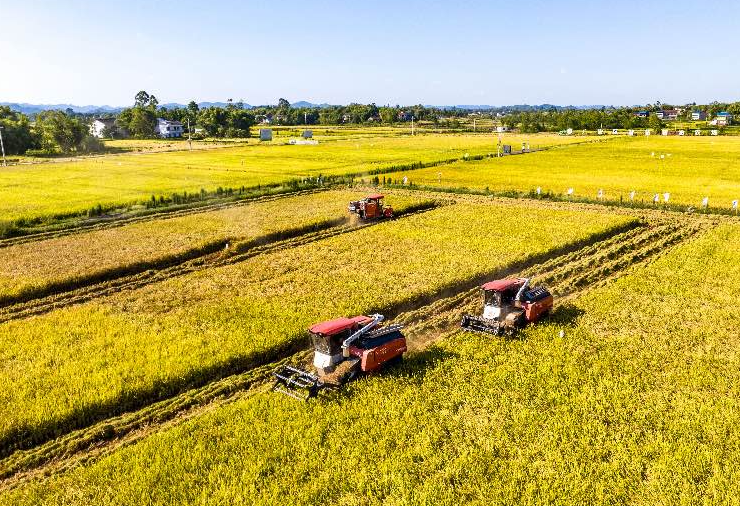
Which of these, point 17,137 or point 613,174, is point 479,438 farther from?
point 17,137

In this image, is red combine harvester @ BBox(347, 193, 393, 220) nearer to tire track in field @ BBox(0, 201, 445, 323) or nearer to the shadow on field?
tire track in field @ BBox(0, 201, 445, 323)

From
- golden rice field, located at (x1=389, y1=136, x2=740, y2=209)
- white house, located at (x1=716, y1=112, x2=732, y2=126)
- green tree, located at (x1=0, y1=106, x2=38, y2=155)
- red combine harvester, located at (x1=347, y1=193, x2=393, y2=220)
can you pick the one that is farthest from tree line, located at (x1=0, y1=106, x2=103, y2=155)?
white house, located at (x1=716, y1=112, x2=732, y2=126)

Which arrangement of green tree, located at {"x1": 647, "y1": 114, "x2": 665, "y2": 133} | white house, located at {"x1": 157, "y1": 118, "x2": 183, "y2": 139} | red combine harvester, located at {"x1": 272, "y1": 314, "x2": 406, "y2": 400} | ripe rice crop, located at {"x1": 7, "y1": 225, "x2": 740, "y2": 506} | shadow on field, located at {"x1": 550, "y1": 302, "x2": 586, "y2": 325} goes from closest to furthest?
ripe rice crop, located at {"x1": 7, "y1": 225, "x2": 740, "y2": 506} → red combine harvester, located at {"x1": 272, "y1": 314, "x2": 406, "y2": 400} → shadow on field, located at {"x1": 550, "y1": 302, "x2": 586, "y2": 325} → white house, located at {"x1": 157, "y1": 118, "x2": 183, "y2": 139} → green tree, located at {"x1": 647, "y1": 114, "x2": 665, "y2": 133}

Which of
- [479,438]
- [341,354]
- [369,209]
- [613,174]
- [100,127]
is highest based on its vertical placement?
[100,127]

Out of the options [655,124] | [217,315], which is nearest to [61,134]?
[217,315]

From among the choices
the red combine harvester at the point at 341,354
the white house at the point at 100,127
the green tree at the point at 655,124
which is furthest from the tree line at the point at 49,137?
the green tree at the point at 655,124

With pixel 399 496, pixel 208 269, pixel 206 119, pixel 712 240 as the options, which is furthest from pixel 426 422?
pixel 206 119

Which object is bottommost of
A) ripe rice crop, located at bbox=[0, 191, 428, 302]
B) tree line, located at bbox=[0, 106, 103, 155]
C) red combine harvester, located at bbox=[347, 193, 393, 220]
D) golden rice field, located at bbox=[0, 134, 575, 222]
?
ripe rice crop, located at bbox=[0, 191, 428, 302]
